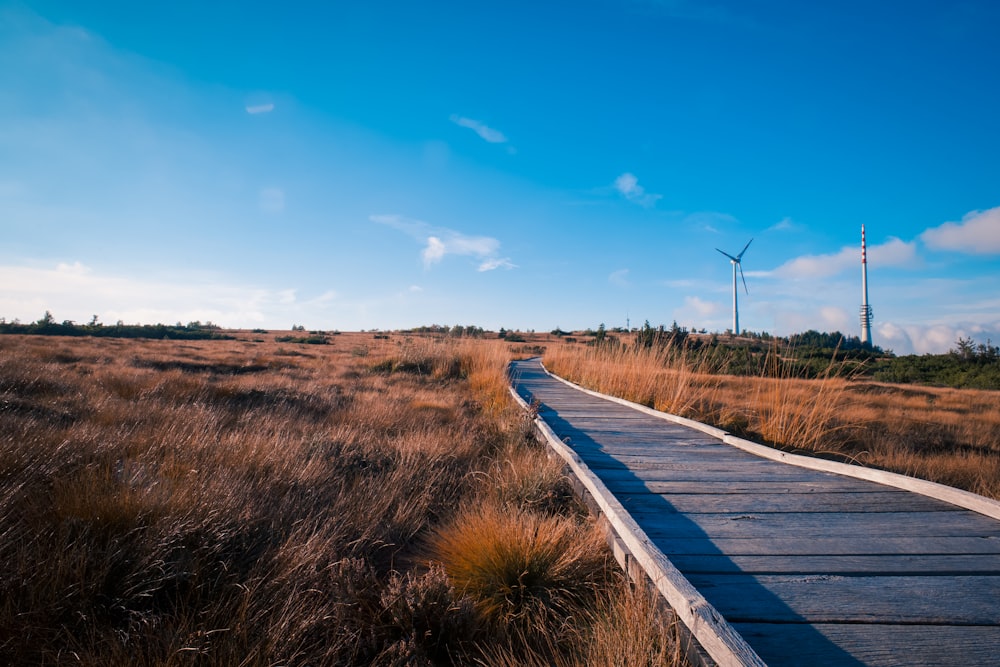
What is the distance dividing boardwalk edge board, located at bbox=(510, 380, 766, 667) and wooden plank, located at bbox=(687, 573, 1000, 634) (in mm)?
224

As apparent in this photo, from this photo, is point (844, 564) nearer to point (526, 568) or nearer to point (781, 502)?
point (781, 502)

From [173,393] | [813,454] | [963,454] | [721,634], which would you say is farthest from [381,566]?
[963,454]

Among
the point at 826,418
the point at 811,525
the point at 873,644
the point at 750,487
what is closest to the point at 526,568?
the point at 873,644

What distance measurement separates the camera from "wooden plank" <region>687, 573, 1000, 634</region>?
192 centimetres

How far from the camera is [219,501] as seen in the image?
2908 mm

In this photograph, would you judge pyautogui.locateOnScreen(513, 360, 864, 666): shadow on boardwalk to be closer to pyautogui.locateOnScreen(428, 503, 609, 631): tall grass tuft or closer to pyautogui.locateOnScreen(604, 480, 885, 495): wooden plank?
pyautogui.locateOnScreen(604, 480, 885, 495): wooden plank

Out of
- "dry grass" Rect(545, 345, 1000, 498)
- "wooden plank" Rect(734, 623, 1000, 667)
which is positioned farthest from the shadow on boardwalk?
"dry grass" Rect(545, 345, 1000, 498)

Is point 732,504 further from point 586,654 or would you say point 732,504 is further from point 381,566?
point 381,566

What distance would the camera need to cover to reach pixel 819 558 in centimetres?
244

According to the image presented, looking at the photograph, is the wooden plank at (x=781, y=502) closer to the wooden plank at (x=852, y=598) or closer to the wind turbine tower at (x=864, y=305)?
the wooden plank at (x=852, y=598)

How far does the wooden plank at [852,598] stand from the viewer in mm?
A: 1921

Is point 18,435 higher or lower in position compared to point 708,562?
higher

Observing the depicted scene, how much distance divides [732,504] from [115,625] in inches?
145

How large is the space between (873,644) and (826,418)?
14.5 ft
